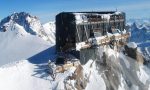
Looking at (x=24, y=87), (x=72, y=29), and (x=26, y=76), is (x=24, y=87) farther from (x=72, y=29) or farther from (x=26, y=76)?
(x=72, y=29)

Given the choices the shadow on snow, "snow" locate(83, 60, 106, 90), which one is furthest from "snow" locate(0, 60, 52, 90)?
"snow" locate(83, 60, 106, 90)

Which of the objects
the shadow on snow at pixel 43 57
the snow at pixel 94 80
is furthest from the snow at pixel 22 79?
the snow at pixel 94 80

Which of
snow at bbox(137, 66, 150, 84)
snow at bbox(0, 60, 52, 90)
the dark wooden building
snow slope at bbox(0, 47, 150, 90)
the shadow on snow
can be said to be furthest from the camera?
snow at bbox(137, 66, 150, 84)

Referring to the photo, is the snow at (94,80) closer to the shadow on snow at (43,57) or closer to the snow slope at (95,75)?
the snow slope at (95,75)

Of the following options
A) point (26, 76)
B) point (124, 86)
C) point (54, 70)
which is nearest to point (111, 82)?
point (124, 86)

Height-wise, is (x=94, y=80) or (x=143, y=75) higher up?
(x=94, y=80)

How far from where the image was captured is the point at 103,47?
63656 millimetres

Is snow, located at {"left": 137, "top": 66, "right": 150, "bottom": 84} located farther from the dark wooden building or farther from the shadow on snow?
the shadow on snow

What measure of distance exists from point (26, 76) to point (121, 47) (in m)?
25.1

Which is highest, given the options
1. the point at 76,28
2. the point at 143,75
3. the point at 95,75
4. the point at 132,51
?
the point at 76,28

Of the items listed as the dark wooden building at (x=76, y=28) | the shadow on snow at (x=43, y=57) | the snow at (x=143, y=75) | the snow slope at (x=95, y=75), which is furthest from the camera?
the snow at (x=143, y=75)

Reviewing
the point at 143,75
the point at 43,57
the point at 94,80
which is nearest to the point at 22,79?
the point at 43,57

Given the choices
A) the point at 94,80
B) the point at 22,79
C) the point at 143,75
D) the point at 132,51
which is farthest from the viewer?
the point at 143,75

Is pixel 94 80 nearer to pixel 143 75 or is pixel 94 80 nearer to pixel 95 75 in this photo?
pixel 95 75
